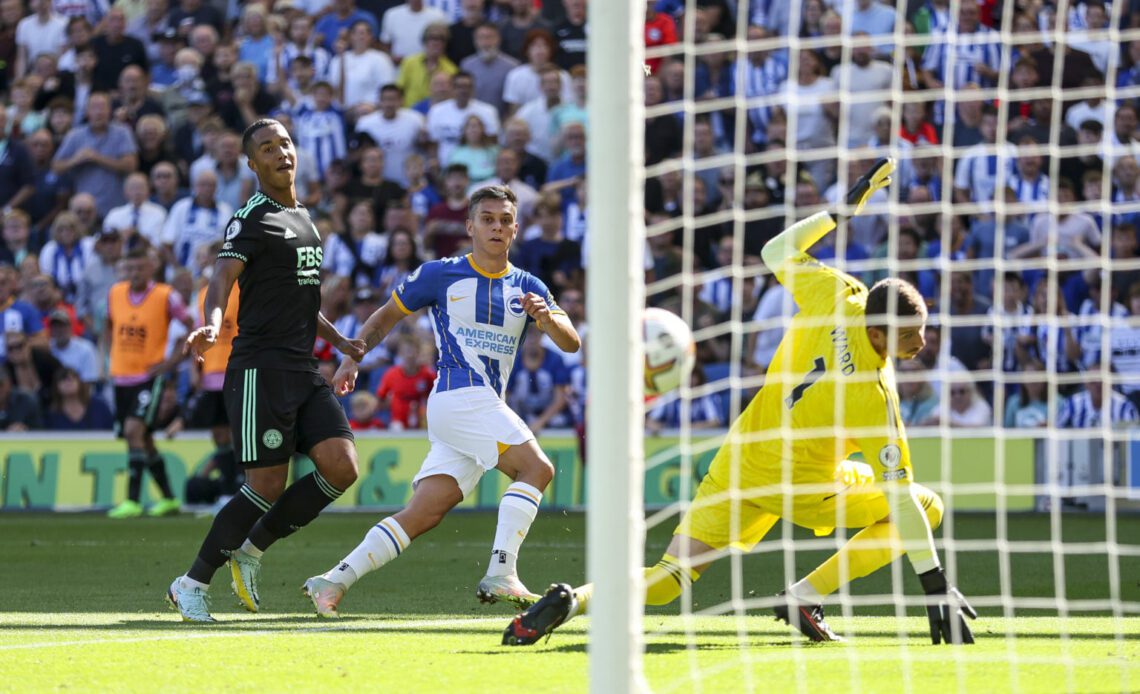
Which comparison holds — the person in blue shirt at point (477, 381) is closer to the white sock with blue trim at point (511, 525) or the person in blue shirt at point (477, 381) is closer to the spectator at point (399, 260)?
the white sock with blue trim at point (511, 525)

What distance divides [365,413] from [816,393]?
9.30 m

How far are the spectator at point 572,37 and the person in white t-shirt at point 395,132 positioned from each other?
1.69m

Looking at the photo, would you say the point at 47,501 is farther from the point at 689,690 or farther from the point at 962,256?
the point at 689,690

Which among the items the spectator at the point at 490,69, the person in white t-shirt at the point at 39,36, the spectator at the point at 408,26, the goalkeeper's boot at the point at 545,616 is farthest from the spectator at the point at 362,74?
the goalkeeper's boot at the point at 545,616

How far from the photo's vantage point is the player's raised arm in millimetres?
7031

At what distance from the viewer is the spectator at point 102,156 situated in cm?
1877

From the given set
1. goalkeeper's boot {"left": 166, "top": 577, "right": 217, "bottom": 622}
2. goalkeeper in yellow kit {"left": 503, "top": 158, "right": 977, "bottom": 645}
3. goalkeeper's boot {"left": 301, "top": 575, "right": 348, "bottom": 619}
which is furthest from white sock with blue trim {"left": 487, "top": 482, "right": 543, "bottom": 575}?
goalkeeper's boot {"left": 166, "top": 577, "right": 217, "bottom": 622}

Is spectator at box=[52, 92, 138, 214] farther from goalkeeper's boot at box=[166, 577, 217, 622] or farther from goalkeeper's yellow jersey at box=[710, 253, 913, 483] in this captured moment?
goalkeeper's yellow jersey at box=[710, 253, 913, 483]

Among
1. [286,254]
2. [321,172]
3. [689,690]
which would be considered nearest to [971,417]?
[321,172]

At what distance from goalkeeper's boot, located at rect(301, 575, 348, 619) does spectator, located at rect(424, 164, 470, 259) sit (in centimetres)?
940

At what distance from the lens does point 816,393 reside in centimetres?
683

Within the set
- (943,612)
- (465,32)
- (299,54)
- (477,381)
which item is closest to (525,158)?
(465,32)

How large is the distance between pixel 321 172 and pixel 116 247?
2372mm

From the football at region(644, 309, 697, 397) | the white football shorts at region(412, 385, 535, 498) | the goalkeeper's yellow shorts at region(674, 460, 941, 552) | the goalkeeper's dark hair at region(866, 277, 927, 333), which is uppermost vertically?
the goalkeeper's dark hair at region(866, 277, 927, 333)
